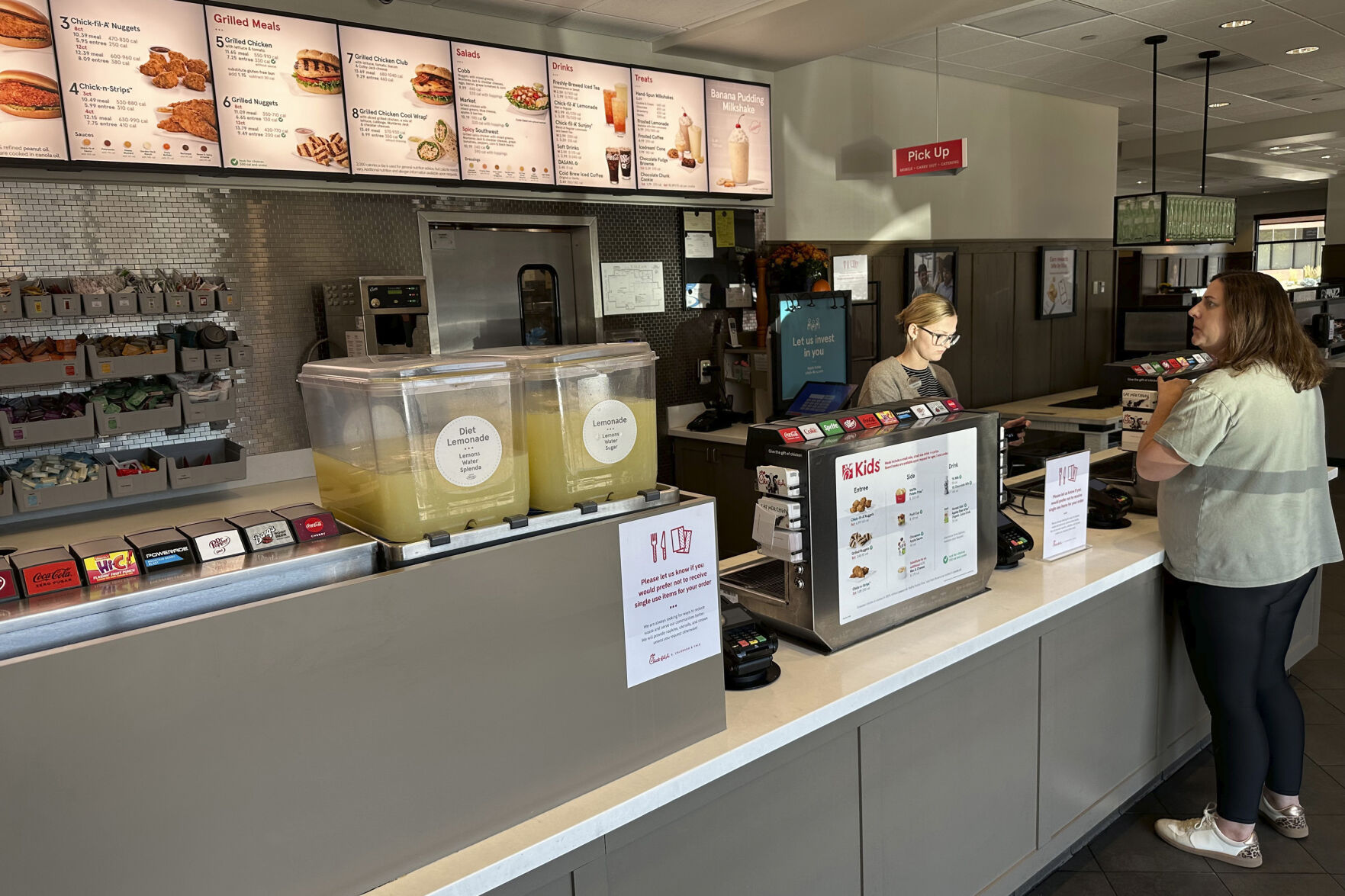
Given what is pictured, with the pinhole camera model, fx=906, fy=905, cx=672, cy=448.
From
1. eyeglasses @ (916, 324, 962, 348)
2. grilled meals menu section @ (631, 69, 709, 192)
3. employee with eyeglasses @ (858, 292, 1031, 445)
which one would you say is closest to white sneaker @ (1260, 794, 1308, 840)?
employee with eyeglasses @ (858, 292, 1031, 445)

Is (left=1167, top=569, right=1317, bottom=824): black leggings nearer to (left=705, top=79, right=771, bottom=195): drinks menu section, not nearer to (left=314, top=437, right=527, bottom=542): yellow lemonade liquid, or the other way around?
(left=314, top=437, right=527, bottom=542): yellow lemonade liquid

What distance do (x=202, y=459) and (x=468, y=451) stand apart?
298 centimetres

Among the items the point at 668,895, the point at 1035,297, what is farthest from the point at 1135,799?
the point at 1035,297

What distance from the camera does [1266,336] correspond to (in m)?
2.46

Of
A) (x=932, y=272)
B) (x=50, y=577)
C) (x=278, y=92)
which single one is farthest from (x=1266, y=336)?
(x=932, y=272)

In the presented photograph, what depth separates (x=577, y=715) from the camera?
1.50 m

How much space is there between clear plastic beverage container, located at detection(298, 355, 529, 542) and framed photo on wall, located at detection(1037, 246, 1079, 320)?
24.2 feet

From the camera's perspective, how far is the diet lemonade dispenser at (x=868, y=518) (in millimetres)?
1979

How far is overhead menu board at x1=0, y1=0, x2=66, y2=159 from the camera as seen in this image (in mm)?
3184

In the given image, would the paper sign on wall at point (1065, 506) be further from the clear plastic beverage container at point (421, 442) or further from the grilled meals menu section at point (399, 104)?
the grilled meals menu section at point (399, 104)

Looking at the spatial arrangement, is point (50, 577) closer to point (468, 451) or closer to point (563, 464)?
point (468, 451)

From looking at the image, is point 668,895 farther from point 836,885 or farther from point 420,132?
point 420,132

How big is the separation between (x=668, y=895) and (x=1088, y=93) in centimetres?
808

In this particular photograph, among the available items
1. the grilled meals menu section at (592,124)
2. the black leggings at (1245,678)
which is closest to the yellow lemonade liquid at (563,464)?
the black leggings at (1245,678)
